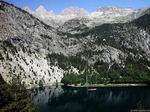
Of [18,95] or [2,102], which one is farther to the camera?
[18,95]

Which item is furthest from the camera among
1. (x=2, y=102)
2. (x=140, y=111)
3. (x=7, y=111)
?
(x=140, y=111)

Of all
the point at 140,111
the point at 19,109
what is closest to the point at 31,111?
the point at 19,109

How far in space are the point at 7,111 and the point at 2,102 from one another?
9.20 m

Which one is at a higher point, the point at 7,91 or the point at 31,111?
the point at 7,91

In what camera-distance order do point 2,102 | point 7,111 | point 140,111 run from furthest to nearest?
1. point 140,111
2. point 2,102
3. point 7,111

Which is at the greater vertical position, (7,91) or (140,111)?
(7,91)

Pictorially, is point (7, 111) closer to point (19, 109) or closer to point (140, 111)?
point (19, 109)

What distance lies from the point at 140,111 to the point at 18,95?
5167 cm

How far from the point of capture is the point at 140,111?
139000mm

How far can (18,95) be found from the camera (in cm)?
14062

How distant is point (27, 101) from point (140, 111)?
4710cm

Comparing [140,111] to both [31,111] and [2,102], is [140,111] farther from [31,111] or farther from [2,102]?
[2,102]

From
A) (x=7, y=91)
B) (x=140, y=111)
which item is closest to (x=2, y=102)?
(x=7, y=91)

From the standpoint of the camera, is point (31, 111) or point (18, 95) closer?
point (31, 111)
